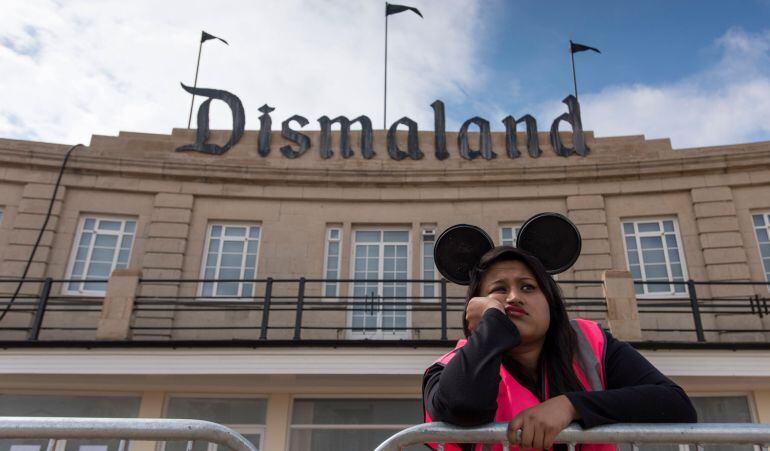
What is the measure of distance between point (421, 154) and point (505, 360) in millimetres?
13352

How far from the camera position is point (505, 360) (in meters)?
2.15

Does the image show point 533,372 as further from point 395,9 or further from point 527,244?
point 395,9

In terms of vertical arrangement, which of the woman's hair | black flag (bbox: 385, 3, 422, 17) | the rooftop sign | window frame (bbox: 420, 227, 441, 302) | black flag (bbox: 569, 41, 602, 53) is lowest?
the woman's hair

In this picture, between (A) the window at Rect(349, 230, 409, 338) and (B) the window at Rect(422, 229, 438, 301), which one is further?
(B) the window at Rect(422, 229, 438, 301)

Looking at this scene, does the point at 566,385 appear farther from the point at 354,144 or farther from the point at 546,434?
the point at 354,144

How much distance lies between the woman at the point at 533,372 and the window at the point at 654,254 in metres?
12.0

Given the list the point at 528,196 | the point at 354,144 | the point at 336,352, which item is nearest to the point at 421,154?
the point at 354,144

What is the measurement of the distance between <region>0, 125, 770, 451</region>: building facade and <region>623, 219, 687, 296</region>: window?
37 mm

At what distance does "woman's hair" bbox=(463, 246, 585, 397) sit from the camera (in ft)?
6.70

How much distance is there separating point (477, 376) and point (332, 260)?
40.4ft

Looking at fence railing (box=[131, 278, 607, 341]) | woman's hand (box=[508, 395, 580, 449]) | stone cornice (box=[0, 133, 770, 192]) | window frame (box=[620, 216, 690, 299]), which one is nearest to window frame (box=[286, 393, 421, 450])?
fence railing (box=[131, 278, 607, 341])

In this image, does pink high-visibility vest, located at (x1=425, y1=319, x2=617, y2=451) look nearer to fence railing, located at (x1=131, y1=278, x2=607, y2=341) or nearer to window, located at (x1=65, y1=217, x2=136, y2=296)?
fence railing, located at (x1=131, y1=278, x2=607, y2=341)

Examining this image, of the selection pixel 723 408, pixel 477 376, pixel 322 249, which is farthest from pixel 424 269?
pixel 477 376

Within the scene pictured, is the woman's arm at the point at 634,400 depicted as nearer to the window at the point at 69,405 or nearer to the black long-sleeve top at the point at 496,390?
the black long-sleeve top at the point at 496,390
